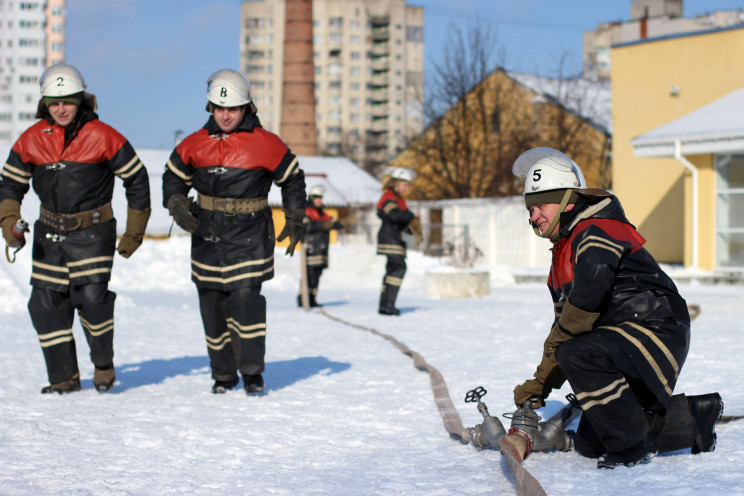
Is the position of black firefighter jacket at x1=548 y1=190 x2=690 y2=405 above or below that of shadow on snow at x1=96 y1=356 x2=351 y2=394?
above

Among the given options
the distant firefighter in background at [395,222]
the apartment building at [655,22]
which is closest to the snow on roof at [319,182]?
the apartment building at [655,22]

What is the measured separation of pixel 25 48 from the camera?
11556 cm

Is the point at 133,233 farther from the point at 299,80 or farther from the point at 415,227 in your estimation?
the point at 299,80

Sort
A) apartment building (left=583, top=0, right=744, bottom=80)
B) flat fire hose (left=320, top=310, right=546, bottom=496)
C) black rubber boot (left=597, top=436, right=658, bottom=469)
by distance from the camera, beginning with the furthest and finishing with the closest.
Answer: apartment building (left=583, top=0, right=744, bottom=80), black rubber boot (left=597, top=436, right=658, bottom=469), flat fire hose (left=320, top=310, right=546, bottom=496)

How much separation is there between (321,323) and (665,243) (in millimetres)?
17180

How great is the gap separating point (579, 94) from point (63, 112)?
40.4 meters

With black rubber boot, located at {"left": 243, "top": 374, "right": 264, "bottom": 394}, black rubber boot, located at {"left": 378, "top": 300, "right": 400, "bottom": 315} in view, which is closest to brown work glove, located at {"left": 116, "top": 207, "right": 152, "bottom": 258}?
black rubber boot, located at {"left": 243, "top": 374, "right": 264, "bottom": 394}

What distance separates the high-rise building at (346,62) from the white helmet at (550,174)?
110550 mm

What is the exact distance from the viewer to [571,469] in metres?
4.31

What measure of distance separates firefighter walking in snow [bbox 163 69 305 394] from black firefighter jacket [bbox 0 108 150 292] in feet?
1.50

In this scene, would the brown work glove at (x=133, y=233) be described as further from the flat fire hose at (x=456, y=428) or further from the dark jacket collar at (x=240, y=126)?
the flat fire hose at (x=456, y=428)

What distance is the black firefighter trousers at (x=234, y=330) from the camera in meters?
6.54

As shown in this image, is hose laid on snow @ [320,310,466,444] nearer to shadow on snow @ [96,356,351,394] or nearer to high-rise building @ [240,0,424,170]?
shadow on snow @ [96,356,351,394]

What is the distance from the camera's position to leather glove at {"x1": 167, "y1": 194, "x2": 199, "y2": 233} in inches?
253
